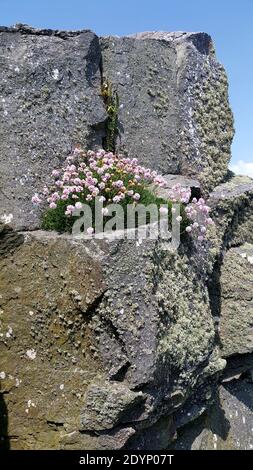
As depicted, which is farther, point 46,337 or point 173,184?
point 173,184

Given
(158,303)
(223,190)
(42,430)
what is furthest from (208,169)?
(42,430)

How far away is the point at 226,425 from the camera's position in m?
9.31

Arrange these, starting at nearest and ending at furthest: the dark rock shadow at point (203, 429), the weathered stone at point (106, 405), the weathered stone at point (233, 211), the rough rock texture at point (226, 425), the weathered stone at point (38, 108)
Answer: the weathered stone at point (106, 405) < the weathered stone at point (38, 108) < the dark rock shadow at point (203, 429) < the rough rock texture at point (226, 425) < the weathered stone at point (233, 211)

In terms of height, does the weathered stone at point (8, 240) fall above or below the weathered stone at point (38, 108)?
below

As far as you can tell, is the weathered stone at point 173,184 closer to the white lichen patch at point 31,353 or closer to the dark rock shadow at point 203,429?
the white lichen patch at point 31,353

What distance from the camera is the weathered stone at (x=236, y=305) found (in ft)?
31.5

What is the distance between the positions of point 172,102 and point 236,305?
3.24m

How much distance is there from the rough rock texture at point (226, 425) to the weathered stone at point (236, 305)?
722 mm

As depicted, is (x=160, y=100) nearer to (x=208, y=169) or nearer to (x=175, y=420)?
(x=208, y=169)

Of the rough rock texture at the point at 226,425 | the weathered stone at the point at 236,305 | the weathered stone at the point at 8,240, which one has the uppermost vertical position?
the weathered stone at the point at 8,240

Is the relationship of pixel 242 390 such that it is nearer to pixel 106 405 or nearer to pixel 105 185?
pixel 106 405

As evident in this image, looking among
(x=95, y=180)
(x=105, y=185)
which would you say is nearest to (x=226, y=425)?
(x=105, y=185)

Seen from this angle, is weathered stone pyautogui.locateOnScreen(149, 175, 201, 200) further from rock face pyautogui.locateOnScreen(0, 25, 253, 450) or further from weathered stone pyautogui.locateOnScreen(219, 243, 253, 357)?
weathered stone pyautogui.locateOnScreen(219, 243, 253, 357)

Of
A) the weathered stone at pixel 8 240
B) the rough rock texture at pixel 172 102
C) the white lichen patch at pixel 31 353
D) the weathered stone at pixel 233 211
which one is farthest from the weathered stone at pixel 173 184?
the white lichen patch at pixel 31 353
